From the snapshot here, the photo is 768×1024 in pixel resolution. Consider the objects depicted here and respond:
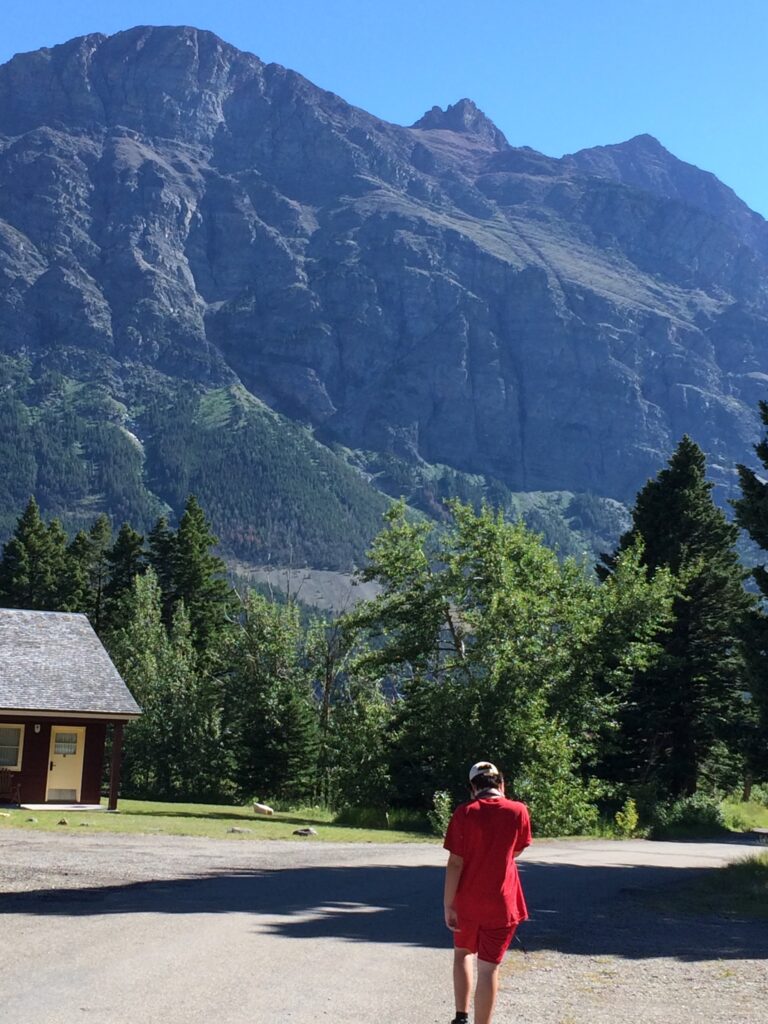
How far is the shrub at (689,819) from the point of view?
3687 centimetres

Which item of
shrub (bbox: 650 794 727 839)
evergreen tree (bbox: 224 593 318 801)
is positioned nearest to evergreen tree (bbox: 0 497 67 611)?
evergreen tree (bbox: 224 593 318 801)

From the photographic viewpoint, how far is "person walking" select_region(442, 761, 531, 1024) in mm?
8102

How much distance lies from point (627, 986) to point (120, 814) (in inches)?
974

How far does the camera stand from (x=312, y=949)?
11.3m

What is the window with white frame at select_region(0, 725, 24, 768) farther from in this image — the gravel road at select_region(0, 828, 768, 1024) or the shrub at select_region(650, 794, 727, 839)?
the shrub at select_region(650, 794, 727, 839)

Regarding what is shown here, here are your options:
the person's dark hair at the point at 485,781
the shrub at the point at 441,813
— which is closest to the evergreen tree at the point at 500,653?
the shrub at the point at 441,813

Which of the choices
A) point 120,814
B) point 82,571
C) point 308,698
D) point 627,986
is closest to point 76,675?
point 120,814

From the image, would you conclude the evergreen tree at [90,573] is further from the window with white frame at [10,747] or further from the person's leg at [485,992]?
the person's leg at [485,992]

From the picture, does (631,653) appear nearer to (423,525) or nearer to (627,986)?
(423,525)

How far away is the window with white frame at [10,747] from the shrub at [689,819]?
60.6 ft

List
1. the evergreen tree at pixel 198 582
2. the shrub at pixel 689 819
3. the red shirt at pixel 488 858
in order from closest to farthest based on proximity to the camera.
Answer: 1. the red shirt at pixel 488 858
2. the shrub at pixel 689 819
3. the evergreen tree at pixel 198 582

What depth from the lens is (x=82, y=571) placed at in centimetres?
6838

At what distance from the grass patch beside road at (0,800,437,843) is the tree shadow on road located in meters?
7.85

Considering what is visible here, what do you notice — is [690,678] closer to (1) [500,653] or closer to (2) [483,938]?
(1) [500,653]
